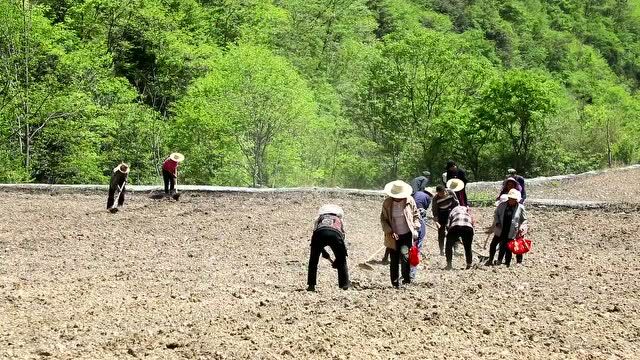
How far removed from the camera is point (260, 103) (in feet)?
127

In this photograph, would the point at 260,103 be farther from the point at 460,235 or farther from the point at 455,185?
the point at 460,235

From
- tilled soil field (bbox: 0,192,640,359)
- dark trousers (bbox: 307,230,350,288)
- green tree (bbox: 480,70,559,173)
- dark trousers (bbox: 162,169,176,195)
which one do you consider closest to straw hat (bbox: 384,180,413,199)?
dark trousers (bbox: 307,230,350,288)

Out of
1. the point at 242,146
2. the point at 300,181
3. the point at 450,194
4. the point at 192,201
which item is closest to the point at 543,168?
the point at 300,181

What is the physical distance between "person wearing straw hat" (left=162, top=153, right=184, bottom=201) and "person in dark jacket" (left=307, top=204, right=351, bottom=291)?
Answer: 39.6 ft

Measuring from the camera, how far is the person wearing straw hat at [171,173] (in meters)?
22.4

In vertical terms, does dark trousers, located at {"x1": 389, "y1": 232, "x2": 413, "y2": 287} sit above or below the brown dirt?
below

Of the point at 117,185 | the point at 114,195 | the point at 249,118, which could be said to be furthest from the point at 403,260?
the point at 249,118

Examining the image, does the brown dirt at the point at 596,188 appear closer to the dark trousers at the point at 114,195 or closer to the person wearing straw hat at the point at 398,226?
the dark trousers at the point at 114,195

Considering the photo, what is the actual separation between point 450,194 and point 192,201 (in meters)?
9.96

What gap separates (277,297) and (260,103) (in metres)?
28.9

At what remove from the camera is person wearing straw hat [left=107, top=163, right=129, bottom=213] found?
68.1ft

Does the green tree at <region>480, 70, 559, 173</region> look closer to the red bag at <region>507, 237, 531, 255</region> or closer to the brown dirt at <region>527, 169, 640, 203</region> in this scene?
the brown dirt at <region>527, 169, 640, 203</region>

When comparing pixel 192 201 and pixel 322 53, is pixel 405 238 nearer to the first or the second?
pixel 192 201

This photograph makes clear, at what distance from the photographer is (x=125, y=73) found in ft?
170
